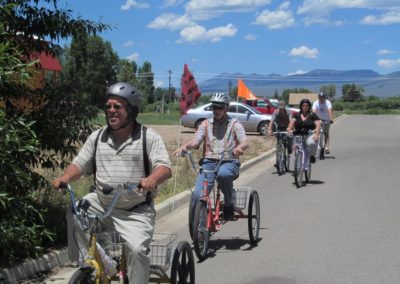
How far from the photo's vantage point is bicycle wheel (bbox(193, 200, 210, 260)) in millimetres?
6910

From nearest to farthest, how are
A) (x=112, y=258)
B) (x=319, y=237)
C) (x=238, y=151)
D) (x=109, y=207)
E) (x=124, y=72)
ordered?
(x=109, y=207) < (x=112, y=258) < (x=238, y=151) < (x=319, y=237) < (x=124, y=72)

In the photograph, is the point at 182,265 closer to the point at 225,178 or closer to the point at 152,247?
the point at 152,247

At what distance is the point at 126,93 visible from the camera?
4.54 meters

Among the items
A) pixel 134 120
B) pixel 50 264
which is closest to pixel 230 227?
pixel 50 264

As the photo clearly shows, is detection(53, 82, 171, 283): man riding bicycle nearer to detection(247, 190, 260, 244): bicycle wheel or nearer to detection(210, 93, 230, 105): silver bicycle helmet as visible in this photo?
detection(210, 93, 230, 105): silver bicycle helmet

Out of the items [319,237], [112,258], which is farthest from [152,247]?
[319,237]

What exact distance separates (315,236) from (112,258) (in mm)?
4221

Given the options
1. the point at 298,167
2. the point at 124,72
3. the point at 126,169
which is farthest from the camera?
the point at 124,72

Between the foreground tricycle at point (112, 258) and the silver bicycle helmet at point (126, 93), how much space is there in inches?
25.3

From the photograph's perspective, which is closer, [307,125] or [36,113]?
[36,113]

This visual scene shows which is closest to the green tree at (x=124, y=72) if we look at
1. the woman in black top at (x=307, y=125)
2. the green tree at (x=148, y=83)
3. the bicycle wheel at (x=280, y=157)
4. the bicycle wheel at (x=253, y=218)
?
the green tree at (x=148, y=83)

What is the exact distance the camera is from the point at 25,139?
5555 millimetres

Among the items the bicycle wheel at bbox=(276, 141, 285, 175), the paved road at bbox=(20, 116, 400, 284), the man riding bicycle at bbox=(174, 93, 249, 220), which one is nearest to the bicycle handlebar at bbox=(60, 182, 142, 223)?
the paved road at bbox=(20, 116, 400, 284)

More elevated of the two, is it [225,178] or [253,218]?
[225,178]
